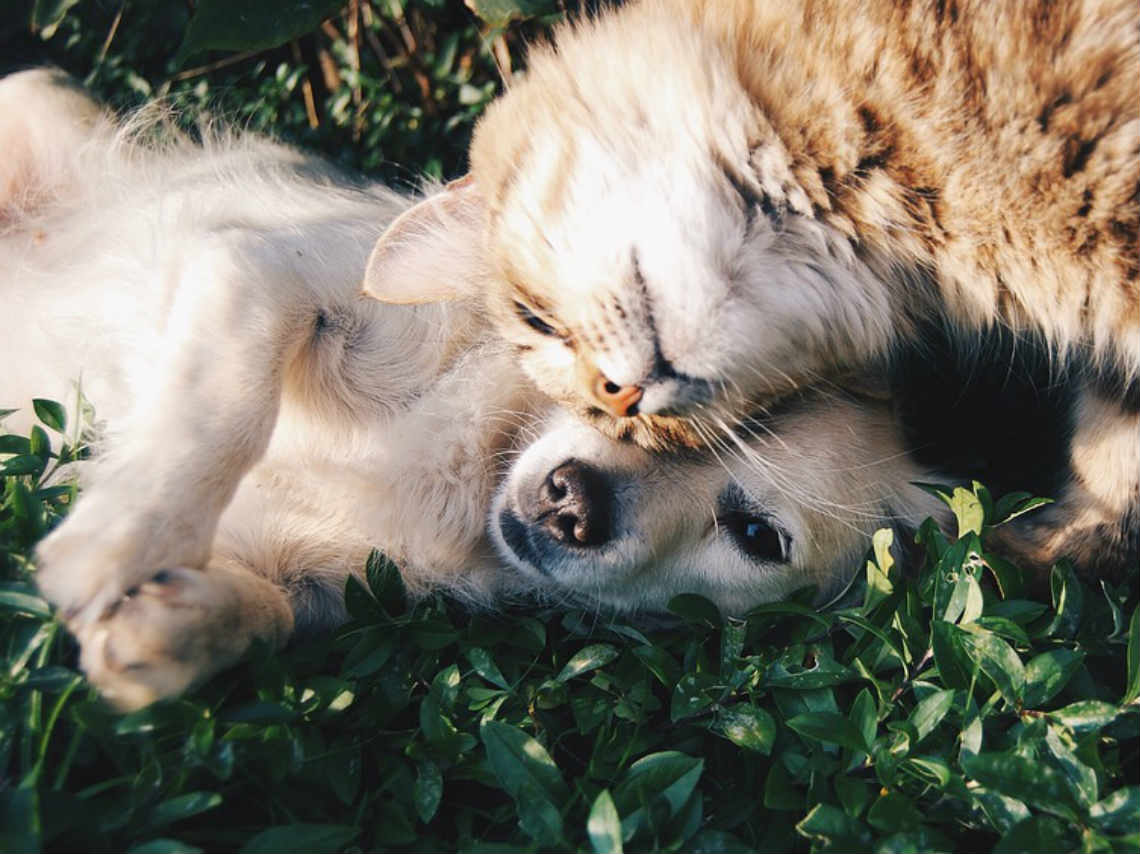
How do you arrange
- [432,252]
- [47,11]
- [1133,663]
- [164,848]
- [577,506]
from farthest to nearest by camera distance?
[47,11]
[432,252]
[577,506]
[1133,663]
[164,848]

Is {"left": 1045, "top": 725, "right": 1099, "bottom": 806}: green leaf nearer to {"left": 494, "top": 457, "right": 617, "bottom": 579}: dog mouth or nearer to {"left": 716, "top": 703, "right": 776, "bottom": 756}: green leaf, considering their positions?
{"left": 716, "top": 703, "right": 776, "bottom": 756}: green leaf

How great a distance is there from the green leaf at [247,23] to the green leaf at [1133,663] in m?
2.32

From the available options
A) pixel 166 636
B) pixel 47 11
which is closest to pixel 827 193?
pixel 166 636

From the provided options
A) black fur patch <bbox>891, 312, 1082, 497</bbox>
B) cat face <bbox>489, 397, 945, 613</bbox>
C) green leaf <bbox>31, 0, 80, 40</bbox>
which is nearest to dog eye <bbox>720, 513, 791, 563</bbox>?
cat face <bbox>489, 397, 945, 613</bbox>

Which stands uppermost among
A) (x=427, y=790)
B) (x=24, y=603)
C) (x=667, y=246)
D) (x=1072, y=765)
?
(x=667, y=246)

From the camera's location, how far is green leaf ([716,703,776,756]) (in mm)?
1990

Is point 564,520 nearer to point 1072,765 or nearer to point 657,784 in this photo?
point 657,784

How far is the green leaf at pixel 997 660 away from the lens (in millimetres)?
1905

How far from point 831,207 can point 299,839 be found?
4.60 ft

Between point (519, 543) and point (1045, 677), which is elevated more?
point (1045, 677)

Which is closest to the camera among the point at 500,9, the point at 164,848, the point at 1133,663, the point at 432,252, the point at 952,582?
the point at 164,848

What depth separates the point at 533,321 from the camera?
2.32 meters

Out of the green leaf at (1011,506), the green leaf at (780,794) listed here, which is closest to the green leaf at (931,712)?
the green leaf at (780,794)

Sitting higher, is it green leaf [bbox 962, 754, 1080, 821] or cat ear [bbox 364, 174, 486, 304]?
cat ear [bbox 364, 174, 486, 304]
